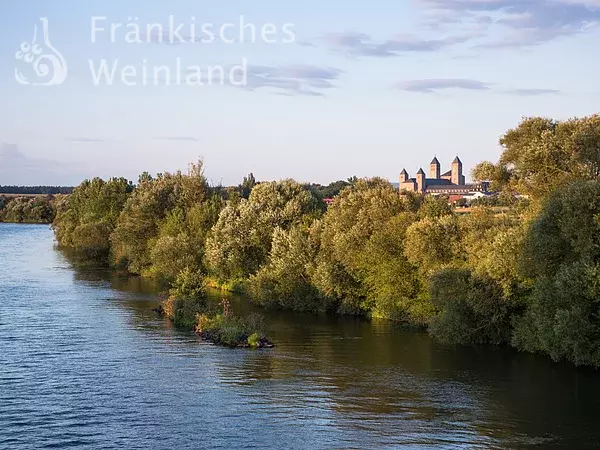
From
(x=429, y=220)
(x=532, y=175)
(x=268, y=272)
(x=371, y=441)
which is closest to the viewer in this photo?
(x=371, y=441)

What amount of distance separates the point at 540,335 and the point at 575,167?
416 inches

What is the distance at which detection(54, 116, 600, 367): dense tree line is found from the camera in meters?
35.9

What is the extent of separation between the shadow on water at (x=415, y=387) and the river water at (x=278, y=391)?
0.26 feet

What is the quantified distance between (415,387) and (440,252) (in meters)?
15.5

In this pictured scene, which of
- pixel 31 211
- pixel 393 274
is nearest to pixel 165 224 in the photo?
pixel 393 274

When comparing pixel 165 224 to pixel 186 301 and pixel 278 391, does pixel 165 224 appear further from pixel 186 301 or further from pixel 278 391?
pixel 278 391

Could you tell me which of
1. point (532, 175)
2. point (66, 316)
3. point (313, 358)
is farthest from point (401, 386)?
point (66, 316)

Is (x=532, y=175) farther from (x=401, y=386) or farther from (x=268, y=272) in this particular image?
(x=268, y=272)

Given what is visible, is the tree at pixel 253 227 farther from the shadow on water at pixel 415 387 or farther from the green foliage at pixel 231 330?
the shadow on water at pixel 415 387

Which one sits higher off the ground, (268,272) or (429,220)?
(429,220)

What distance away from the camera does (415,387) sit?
33.2 metres

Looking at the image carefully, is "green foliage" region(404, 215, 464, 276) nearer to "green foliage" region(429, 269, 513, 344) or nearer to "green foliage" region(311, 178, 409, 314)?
"green foliage" region(429, 269, 513, 344)

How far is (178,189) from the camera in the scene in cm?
8550

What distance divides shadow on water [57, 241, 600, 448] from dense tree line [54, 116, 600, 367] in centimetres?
222
